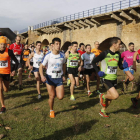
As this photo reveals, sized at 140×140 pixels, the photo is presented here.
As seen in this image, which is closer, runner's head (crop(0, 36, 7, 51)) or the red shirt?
runner's head (crop(0, 36, 7, 51))

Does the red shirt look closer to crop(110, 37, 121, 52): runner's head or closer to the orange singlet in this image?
the orange singlet

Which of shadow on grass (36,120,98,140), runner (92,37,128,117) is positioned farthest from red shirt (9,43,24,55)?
shadow on grass (36,120,98,140)

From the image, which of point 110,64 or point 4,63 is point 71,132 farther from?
point 4,63

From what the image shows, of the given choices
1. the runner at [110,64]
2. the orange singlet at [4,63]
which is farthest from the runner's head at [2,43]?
the runner at [110,64]

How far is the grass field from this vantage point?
11.9 ft

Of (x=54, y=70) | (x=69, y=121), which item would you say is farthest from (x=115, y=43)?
(x=69, y=121)

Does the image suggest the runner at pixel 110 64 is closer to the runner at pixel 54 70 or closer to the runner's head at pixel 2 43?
the runner at pixel 54 70

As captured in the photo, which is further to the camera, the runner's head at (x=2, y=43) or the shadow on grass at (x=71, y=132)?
the runner's head at (x=2, y=43)

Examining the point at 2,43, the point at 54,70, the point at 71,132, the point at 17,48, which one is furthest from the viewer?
the point at 17,48

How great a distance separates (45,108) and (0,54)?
87.3 inches

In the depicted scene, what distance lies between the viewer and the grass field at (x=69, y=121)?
3623 mm

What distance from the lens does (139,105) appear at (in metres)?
5.95

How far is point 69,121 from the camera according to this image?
439 cm

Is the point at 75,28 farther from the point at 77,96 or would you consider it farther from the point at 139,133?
the point at 139,133
